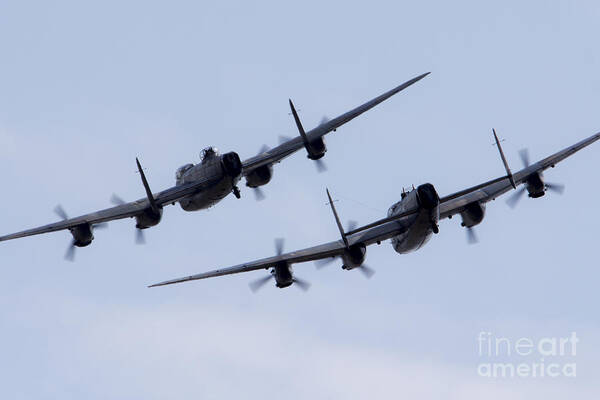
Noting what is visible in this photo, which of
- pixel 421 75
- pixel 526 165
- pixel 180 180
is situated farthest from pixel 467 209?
pixel 180 180

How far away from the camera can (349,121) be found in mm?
112812

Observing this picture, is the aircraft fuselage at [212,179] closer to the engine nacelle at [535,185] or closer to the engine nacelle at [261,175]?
the engine nacelle at [261,175]

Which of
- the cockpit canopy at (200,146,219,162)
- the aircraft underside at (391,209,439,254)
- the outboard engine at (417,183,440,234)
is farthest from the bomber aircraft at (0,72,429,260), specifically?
the outboard engine at (417,183,440,234)

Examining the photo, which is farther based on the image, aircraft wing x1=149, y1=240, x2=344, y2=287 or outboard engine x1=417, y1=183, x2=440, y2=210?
aircraft wing x1=149, y1=240, x2=344, y2=287

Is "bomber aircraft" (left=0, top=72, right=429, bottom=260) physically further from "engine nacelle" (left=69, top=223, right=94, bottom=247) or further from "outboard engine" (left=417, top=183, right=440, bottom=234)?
"outboard engine" (left=417, top=183, right=440, bottom=234)

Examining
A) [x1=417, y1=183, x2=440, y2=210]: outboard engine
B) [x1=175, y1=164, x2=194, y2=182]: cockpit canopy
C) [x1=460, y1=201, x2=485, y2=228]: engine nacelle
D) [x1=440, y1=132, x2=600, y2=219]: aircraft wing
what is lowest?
[x1=417, y1=183, x2=440, y2=210]: outboard engine

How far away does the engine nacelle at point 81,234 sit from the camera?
104m

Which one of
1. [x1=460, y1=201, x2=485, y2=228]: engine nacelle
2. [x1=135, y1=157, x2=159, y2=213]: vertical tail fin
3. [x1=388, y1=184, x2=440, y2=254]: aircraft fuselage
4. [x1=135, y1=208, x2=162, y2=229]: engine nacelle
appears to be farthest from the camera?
[x1=460, y1=201, x2=485, y2=228]: engine nacelle

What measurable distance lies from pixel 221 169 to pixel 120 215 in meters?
8.98

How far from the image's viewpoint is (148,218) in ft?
346

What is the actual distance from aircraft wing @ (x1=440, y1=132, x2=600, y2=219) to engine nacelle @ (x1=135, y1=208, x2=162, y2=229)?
848 inches

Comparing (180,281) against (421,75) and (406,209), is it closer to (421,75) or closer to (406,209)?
(406,209)

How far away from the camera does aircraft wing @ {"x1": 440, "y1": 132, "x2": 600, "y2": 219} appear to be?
4092 inches

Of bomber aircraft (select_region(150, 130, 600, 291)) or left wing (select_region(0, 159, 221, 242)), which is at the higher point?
left wing (select_region(0, 159, 221, 242))
